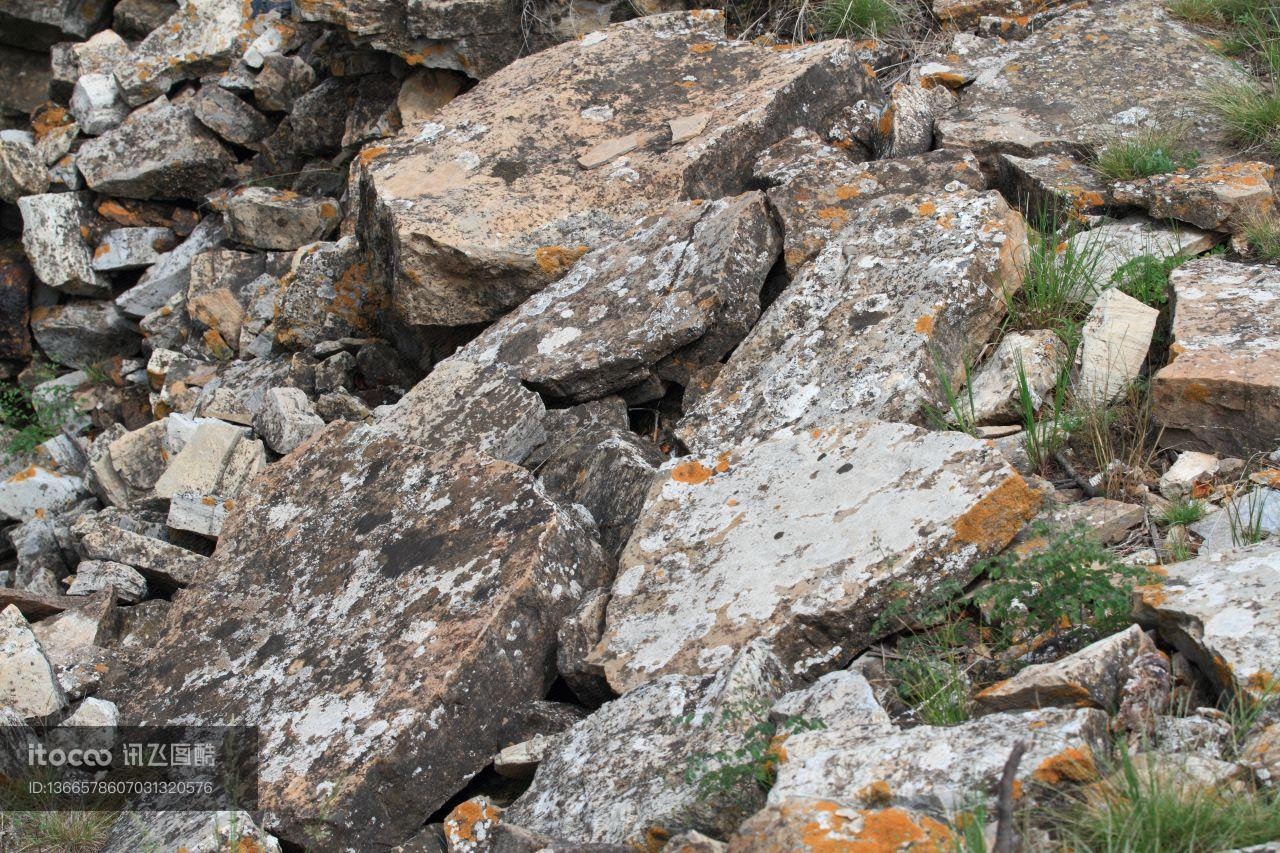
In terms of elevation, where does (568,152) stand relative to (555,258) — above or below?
above

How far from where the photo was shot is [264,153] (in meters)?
7.04

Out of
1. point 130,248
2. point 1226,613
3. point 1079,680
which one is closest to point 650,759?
point 1079,680

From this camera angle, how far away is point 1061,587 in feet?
8.47

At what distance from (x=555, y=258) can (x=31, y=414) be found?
4.32 meters

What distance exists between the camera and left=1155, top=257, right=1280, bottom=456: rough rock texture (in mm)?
3076

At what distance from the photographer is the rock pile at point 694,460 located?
246 centimetres

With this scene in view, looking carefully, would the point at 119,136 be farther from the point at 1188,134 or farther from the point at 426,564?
the point at 1188,134

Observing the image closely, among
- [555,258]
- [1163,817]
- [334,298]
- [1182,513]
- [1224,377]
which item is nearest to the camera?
[1163,817]

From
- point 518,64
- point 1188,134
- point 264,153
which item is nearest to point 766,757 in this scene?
point 1188,134

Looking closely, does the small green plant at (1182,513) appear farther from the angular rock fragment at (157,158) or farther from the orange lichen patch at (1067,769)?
the angular rock fragment at (157,158)

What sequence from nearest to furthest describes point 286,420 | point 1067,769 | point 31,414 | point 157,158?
point 1067,769 → point 286,420 → point 157,158 → point 31,414

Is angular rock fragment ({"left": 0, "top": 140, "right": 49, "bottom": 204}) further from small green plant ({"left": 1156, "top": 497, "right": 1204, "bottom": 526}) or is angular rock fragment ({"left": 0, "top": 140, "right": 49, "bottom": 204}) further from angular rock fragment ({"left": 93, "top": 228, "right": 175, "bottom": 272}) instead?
small green plant ({"left": 1156, "top": 497, "right": 1204, "bottom": 526})

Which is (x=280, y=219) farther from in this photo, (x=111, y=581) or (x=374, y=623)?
(x=374, y=623)

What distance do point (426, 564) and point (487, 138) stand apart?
235cm
